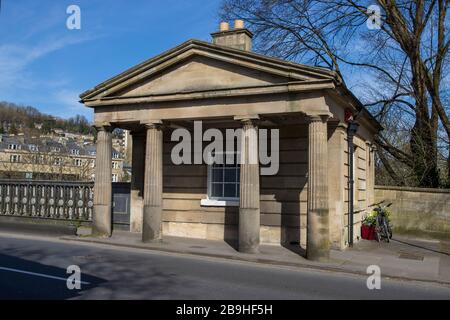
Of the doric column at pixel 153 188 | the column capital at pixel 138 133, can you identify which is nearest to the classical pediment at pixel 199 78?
the doric column at pixel 153 188

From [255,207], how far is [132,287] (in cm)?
595

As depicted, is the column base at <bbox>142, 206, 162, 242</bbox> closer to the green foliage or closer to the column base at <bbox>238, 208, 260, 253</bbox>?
the column base at <bbox>238, 208, 260, 253</bbox>

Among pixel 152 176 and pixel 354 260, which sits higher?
pixel 152 176

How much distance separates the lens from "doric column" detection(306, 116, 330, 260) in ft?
41.5

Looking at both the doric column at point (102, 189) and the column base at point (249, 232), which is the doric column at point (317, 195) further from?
the doric column at point (102, 189)

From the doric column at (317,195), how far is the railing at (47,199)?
896 cm

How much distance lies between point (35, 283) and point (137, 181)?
9.61 metres

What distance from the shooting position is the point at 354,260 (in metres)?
12.9

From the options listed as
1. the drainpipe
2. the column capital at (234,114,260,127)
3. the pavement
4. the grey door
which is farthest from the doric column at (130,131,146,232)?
the drainpipe

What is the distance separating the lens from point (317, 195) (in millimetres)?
12820

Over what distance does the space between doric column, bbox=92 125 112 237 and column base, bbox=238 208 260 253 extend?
5080 millimetres

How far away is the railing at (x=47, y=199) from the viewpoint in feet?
59.8
